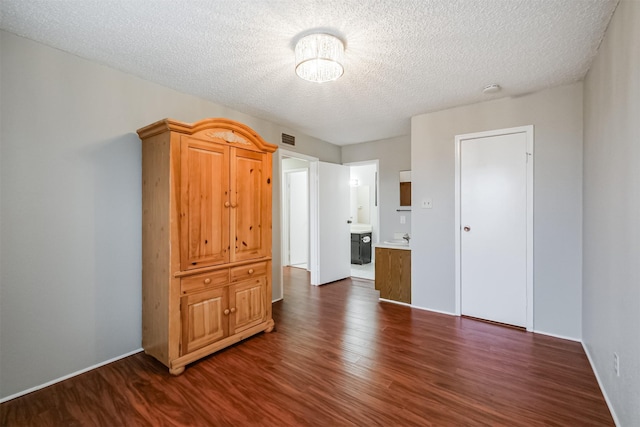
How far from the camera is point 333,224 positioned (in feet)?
16.2

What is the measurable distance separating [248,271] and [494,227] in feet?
8.52

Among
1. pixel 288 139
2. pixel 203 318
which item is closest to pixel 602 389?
pixel 203 318

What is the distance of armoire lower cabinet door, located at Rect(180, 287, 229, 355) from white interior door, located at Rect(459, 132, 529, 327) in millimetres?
2593

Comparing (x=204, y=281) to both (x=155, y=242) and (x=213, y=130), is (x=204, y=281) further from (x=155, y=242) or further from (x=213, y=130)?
(x=213, y=130)

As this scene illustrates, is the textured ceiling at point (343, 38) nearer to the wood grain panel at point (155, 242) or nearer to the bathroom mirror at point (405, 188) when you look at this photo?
the wood grain panel at point (155, 242)

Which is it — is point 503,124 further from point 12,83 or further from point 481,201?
point 12,83

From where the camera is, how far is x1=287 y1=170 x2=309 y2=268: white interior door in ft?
20.9

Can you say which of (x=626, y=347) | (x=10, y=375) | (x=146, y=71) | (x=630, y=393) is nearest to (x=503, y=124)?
(x=626, y=347)

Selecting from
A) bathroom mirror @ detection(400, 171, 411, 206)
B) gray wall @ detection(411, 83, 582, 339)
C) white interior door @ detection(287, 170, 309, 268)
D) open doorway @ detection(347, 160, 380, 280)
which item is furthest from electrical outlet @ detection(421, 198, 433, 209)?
white interior door @ detection(287, 170, 309, 268)

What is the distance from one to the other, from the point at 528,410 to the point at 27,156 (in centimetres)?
363

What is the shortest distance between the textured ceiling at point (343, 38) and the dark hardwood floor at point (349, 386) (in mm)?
2391

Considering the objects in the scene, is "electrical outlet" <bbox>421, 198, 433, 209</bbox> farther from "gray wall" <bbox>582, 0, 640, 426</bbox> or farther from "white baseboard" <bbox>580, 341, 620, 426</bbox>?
"white baseboard" <bbox>580, 341, 620, 426</bbox>

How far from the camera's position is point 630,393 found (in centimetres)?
144

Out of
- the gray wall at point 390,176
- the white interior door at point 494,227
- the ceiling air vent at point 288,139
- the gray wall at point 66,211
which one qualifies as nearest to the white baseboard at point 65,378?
the gray wall at point 66,211
